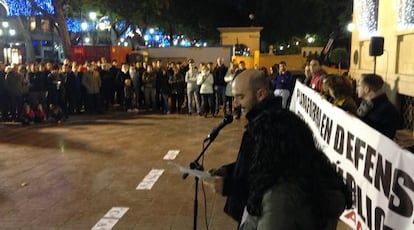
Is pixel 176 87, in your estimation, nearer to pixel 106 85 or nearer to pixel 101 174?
pixel 106 85

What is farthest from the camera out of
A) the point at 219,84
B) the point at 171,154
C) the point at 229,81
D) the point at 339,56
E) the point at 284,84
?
the point at 339,56

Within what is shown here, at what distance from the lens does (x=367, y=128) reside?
4.07 meters

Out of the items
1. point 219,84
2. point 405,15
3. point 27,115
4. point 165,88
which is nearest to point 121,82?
point 165,88

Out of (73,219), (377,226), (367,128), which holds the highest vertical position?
(367,128)

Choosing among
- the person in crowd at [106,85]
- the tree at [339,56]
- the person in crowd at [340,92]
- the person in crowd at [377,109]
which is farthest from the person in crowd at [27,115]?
the tree at [339,56]

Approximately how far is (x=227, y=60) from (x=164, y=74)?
855 cm

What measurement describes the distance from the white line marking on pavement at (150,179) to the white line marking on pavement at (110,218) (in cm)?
103

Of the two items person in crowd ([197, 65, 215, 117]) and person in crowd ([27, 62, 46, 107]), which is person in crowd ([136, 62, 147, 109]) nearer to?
person in crowd ([197, 65, 215, 117])

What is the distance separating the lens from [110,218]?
6.09 m

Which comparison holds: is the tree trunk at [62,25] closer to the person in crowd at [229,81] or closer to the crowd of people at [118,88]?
A: the crowd of people at [118,88]

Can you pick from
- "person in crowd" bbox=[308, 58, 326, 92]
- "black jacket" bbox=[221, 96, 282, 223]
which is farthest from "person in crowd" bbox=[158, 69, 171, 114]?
"black jacket" bbox=[221, 96, 282, 223]

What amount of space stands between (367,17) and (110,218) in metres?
11.6

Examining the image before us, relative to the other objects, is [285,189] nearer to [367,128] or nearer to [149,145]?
[367,128]

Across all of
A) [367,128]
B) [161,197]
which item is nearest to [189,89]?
[161,197]
